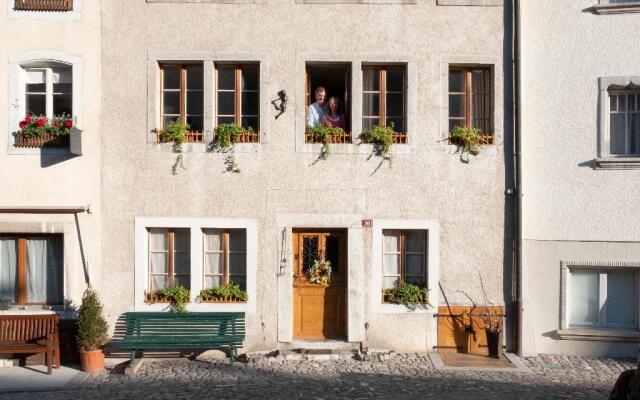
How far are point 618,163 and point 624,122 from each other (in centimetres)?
82

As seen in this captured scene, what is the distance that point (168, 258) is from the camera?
11.7m

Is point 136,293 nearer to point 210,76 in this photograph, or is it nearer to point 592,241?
point 210,76

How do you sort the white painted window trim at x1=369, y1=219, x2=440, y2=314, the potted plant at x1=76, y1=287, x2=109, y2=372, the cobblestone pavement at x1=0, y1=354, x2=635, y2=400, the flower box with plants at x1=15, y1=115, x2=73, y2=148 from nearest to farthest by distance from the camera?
1. the cobblestone pavement at x1=0, y1=354, x2=635, y2=400
2. the potted plant at x1=76, y1=287, x2=109, y2=372
3. the flower box with plants at x1=15, y1=115, x2=73, y2=148
4. the white painted window trim at x1=369, y1=219, x2=440, y2=314

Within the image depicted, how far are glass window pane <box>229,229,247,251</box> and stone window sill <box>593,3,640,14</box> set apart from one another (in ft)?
23.6

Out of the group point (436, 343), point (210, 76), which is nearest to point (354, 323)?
point (436, 343)

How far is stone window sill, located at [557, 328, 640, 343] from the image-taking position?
11422 millimetres

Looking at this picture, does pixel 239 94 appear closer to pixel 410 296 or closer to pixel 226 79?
pixel 226 79

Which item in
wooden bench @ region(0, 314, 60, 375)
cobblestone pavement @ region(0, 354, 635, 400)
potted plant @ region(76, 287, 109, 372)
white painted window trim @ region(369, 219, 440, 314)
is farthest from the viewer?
white painted window trim @ region(369, 219, 440, 314)

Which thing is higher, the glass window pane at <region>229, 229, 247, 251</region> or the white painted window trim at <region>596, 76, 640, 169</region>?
the white painted window trim at <region>596, 76, 640, 169</region>

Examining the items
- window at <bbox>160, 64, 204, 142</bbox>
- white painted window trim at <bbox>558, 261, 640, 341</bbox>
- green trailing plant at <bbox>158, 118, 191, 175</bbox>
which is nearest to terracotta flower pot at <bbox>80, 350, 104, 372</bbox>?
green trailing plant at <bbox>158, 118, 191, 175</bbox>

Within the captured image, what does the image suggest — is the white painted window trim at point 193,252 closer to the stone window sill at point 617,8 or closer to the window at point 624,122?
the window at point 624,122

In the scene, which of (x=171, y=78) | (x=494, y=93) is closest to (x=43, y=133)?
(x=171, y=78)

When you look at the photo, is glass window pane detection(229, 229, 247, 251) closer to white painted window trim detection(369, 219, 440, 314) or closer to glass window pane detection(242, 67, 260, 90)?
white painted window trim detection(369, 219, 440, 314)

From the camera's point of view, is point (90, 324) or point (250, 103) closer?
point (90, 324)
